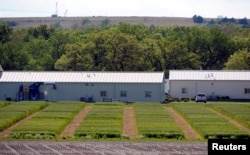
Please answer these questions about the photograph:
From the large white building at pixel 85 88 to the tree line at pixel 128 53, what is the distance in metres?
13.5

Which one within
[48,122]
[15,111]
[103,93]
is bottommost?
[48,122]

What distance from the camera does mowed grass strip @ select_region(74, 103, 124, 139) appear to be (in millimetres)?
37000

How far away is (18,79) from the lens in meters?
61.7

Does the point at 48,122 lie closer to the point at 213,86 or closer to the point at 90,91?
the point at 90,91

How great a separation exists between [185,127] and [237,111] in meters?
9.51

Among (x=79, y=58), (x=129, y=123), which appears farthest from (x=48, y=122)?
(x=79, y=58)

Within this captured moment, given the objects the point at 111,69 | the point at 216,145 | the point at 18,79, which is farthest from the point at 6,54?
the point at 216,145

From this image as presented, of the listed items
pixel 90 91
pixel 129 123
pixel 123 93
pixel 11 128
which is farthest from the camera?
pixel 90 91

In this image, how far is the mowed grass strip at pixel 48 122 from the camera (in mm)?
36781

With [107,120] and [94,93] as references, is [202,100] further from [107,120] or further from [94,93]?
[107,120]

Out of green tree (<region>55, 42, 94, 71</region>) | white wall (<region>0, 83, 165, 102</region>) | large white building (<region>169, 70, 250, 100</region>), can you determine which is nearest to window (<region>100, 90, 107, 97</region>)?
white wall (<region>0, 83, 165, 102</region>)

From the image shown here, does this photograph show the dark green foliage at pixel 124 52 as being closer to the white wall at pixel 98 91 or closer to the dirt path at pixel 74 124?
the white wall at pixel 98 91

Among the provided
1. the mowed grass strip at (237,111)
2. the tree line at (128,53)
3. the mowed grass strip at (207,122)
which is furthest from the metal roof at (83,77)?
the tree line at (128,53)

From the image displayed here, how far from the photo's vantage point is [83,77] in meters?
61.9
